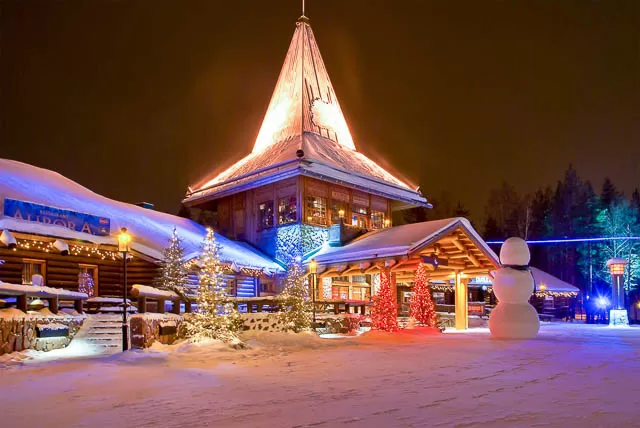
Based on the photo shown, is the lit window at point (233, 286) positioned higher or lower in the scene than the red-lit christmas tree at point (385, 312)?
higher

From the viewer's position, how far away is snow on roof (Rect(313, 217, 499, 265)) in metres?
22.4

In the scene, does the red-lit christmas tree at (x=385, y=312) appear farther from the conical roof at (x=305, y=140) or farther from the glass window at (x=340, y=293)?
the conical roof at (x=305, y=140)

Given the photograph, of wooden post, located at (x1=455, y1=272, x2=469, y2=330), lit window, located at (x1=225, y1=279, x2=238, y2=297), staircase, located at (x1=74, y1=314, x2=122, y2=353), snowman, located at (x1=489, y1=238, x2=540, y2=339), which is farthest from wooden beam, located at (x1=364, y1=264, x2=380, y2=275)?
staircase, located at (x1=74, y1=314, x2=122, y2=353)

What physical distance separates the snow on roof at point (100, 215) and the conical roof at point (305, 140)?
4.24 meters

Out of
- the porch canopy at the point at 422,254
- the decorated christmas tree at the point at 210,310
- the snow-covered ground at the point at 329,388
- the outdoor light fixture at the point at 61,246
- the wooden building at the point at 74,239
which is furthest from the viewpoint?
the porch canopy at the point at 422,254

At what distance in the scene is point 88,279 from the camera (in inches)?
902

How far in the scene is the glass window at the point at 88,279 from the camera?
22.7 m

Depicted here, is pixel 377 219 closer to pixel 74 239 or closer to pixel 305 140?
pixel 305 140

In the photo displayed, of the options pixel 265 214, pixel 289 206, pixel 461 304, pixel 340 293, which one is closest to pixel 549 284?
pixel 461 304

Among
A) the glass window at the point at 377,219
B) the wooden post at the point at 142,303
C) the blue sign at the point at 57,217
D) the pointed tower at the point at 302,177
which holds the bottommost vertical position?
the wooden post at the point at 142,303

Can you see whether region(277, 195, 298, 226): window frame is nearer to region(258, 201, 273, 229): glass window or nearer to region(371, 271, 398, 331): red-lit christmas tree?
region(258, 201, 273, 229): glass window

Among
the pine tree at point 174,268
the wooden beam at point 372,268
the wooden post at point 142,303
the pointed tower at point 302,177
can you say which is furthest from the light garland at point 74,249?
the wooden beam at point 372,268

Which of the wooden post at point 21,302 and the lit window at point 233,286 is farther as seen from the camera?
the lit window at point 233,286

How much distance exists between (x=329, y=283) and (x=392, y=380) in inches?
819
